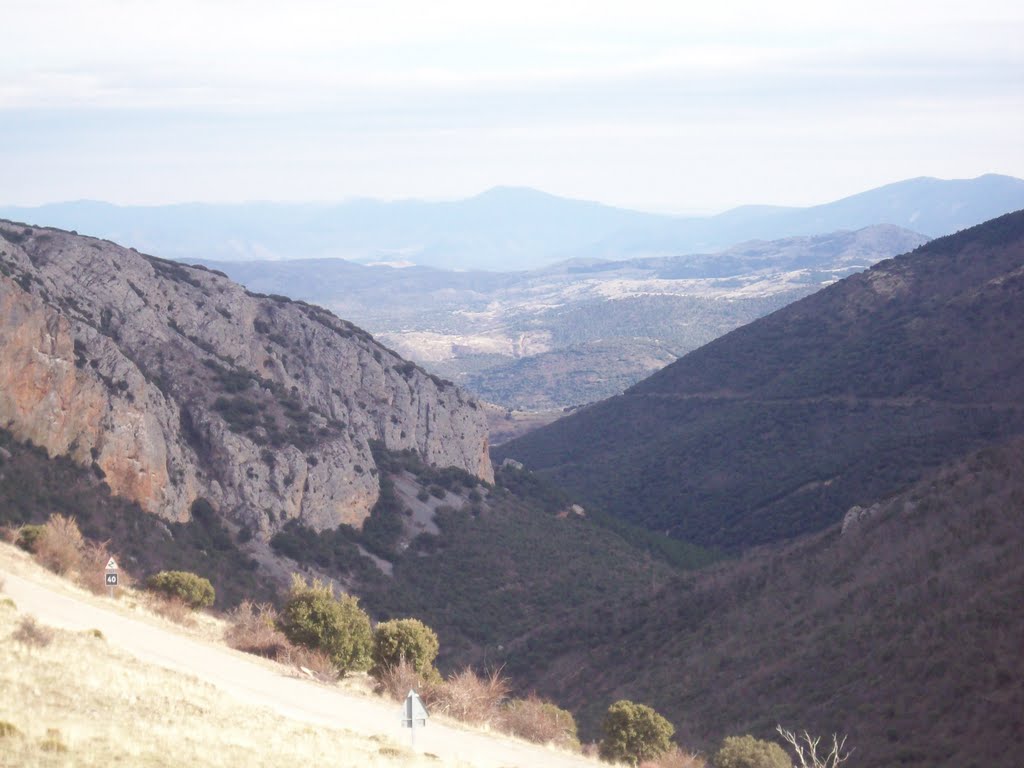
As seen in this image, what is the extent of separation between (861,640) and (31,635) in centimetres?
2069

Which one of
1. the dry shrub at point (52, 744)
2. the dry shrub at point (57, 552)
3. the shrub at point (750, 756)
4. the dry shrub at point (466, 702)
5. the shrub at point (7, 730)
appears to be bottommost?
the shrub at point (750, 756)

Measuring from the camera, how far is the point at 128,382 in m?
42.4

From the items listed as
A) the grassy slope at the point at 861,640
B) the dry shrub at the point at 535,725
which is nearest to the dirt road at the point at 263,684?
the dry shrub at the point at 535,725

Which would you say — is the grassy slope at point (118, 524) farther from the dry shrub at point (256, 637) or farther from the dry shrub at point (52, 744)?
the dry shrub at point (52, 744)

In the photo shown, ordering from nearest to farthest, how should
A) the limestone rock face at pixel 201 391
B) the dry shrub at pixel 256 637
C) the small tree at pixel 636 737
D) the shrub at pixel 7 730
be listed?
1. the shrub at pixel 7 730
2. the small tree at pixel 636 737
3. the dry shrub at pixel 256 637
4. the limestone rock face at pixel 201 391

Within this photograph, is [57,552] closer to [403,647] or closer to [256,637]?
[256,637]

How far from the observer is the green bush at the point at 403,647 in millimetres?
24859

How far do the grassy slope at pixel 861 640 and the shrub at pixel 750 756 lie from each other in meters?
2.19

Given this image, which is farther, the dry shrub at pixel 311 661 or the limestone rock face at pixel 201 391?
the limestone rock face at pixel 201 391

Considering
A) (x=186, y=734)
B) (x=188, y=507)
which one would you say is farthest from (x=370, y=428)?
(x=186, y=734)

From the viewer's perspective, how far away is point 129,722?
1438 centimetres

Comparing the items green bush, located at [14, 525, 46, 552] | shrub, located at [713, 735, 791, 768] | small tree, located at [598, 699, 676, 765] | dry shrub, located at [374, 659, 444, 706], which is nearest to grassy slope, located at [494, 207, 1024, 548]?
small tree, located at [598, 699, 676, 765]

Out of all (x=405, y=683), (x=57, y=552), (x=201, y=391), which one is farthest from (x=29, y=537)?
(x=201, y=391)

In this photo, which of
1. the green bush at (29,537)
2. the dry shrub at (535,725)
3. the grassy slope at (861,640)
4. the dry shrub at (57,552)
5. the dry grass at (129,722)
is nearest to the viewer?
the dry grass at (129,722)
